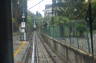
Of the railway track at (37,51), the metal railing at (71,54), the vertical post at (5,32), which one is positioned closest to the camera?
the vertical post at (5,32)

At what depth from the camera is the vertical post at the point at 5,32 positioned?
251 centimetres

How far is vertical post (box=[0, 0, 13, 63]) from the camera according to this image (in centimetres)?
251

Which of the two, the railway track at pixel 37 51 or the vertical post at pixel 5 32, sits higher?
the vertical post at pixel 5 32

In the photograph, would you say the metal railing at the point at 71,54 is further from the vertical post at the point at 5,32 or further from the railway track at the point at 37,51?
the vertical post at the point at 5,32

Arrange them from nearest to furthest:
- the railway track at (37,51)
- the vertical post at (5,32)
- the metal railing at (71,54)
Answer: the vertical post at (5,32) < the metal railing at (71,54) < the railway track at (37,51)

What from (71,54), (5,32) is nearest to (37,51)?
(71,54)

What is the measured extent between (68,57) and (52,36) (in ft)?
9.88

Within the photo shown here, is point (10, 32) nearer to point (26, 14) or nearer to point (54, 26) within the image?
point (26, 14)

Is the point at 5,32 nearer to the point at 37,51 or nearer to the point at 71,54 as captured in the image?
the point at 37,51

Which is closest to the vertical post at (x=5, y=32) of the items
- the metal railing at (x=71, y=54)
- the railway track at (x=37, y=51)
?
the metal railing at (x=71, y=54)

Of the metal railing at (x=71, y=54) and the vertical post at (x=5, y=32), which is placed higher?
the vertical post at (x=5, y=32)

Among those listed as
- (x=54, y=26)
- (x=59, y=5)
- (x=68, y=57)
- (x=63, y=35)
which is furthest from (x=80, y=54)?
(x=54, y=26)

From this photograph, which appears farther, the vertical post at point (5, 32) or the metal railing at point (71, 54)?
the metal railing at point (71, 54)

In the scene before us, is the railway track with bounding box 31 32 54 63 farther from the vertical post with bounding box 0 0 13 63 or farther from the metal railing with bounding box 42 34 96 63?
the vertical post with bounding box 0 0 13 63
